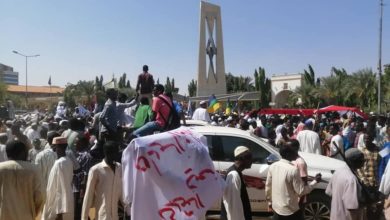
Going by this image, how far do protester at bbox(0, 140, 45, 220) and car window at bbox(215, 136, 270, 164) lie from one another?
147 inches

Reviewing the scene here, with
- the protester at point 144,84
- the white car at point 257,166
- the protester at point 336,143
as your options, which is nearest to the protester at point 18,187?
the white car at point 257,166

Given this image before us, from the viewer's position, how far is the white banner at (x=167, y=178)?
3.66m

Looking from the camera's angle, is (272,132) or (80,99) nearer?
(272,132)

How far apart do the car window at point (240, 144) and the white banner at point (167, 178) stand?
4310 millimetres

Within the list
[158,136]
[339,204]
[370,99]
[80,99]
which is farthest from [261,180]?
[80,99]

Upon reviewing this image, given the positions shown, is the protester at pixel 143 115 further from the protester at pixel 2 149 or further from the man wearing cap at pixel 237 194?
the man wearing cap at pixel 237 194

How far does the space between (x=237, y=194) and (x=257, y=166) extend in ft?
10.9

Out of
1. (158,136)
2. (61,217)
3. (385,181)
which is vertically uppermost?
(158,136)

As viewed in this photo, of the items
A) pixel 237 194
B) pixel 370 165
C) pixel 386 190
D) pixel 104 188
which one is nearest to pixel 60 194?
pixel 104 188

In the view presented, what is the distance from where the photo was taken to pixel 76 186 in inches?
277

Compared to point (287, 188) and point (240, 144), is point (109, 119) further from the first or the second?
point (287, 188)

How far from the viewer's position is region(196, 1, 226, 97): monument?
41.7m

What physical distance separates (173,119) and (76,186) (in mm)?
2257

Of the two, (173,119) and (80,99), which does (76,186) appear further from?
(80,99)
